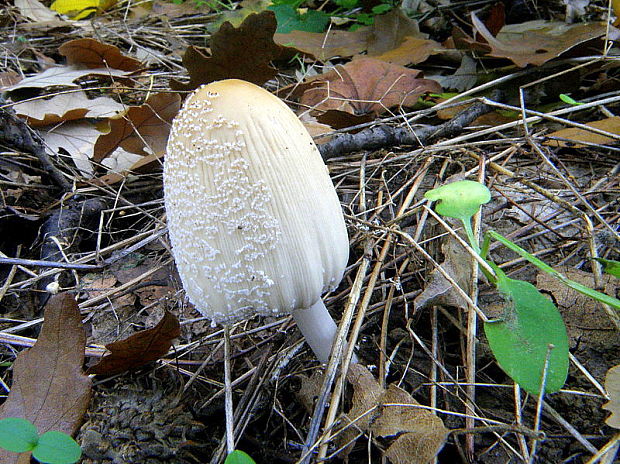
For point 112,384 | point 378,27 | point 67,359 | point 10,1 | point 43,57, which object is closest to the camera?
point 67,359

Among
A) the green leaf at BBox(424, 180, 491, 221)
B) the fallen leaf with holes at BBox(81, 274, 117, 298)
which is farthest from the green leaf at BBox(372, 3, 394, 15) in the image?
the fallen leaf with holes at BBox(81, 274, 117, 298)

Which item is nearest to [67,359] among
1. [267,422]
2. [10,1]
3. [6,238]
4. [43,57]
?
[267,422]

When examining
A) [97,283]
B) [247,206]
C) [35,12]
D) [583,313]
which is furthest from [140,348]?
[35,12]

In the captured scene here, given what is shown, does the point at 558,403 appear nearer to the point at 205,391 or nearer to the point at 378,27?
the point at 205,391

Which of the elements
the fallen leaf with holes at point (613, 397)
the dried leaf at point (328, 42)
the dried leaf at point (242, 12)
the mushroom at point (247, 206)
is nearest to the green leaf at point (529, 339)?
the fallen leaf with holes at point (613, 397)

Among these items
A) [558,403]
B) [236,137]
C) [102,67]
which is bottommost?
[558,403]

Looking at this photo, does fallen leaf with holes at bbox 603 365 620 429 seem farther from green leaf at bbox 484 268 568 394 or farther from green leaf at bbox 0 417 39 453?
green leaf at bbox 0 417 39 453
